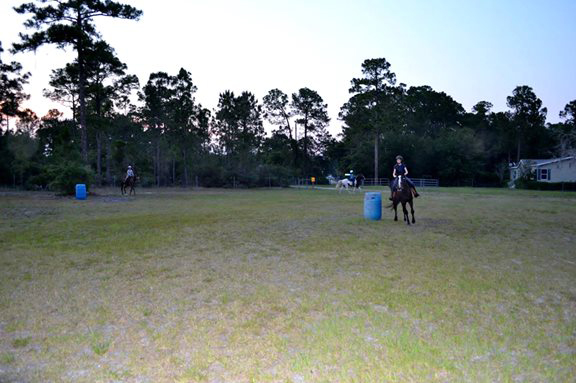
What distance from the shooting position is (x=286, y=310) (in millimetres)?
4734

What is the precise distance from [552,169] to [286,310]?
54.6 metres

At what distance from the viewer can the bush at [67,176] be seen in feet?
86.8

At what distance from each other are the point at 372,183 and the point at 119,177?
1348 inches

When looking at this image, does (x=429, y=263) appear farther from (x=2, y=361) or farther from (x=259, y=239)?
(x=2, y=361)

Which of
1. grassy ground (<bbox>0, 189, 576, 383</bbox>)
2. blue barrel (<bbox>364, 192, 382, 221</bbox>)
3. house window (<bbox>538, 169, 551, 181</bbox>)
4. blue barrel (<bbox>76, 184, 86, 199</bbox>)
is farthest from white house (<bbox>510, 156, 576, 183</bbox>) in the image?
blue barrel (<bbox>76, 184, 86, 199</bbox>)

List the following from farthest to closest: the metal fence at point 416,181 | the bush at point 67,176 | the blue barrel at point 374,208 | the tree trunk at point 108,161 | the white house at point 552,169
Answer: the metal fence at point 416,181 < the white house at point 552,169 < the tree trunk at point 108,161 < the bush at point 67,176 < the blue barrel at point 374,208

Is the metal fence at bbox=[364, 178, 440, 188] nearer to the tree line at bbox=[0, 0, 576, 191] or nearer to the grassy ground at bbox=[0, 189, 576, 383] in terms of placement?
the tree line at bbox=[0, 0, 576, 191]

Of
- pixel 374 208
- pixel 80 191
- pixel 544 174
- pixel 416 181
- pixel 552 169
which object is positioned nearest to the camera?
pixel 374 208

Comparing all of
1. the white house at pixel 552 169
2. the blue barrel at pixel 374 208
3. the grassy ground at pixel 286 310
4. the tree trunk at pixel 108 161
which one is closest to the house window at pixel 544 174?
the white house at pixel 552 169

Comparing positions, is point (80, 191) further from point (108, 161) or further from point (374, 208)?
point (108, 161)

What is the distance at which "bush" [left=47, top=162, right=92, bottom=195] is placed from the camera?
86.8 ft

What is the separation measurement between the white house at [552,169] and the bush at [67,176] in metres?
48.8

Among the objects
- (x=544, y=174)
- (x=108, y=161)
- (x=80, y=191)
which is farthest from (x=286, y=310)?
(x=544, y=174)

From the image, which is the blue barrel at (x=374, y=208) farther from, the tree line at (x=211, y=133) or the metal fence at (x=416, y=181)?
the metal fence at (x=416, y=181)
